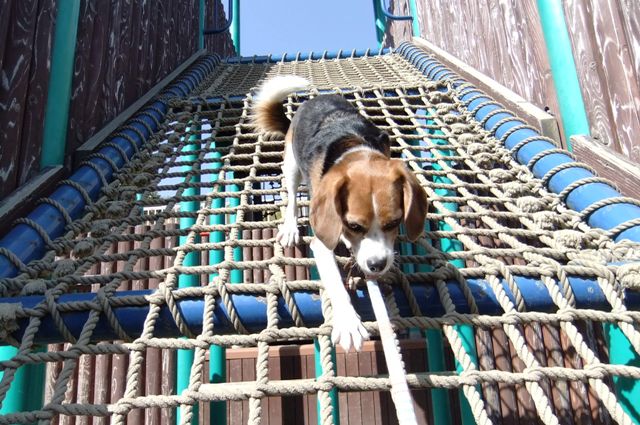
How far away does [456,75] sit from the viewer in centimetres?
258

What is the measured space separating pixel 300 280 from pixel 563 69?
1.36 m

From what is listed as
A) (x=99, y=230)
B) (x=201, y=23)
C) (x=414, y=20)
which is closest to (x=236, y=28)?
(x=201, y=23)

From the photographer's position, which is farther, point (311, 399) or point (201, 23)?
point (201, 23)

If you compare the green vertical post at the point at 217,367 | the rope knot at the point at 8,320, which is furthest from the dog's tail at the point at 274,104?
the rope knot at the point at 8,320

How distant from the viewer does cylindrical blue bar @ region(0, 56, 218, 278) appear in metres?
1.19

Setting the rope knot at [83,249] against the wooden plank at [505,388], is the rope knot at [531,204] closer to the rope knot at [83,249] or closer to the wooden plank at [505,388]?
the rope knot at [83,249]

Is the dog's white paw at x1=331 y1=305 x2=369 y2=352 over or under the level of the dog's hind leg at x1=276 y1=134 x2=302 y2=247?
under

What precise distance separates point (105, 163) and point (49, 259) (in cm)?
65

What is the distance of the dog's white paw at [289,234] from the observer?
1557 mm

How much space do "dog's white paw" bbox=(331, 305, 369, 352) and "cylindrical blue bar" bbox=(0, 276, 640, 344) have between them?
0.05 m

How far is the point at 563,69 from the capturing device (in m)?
1.70

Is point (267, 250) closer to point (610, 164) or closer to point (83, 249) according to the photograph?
point (83, 249)

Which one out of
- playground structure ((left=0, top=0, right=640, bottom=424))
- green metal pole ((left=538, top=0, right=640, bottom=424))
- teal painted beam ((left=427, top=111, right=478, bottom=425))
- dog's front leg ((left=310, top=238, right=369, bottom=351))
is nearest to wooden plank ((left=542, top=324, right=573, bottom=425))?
playground structure ((left=0, top=0, right=640, bottom=424))

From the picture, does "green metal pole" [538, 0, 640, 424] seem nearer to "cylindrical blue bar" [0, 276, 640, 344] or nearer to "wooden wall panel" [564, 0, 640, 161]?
"wooden wall panel" [564, 0, 640, 161]
